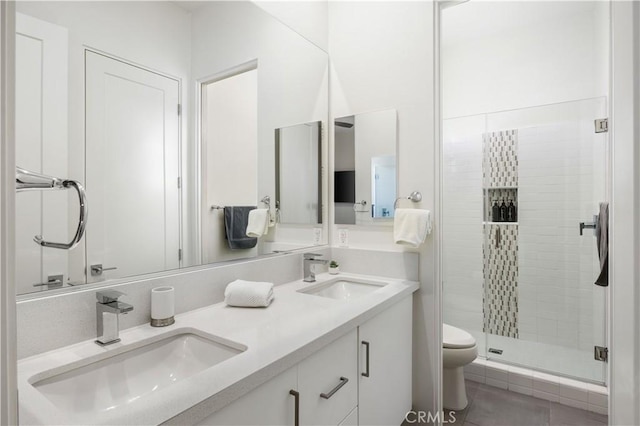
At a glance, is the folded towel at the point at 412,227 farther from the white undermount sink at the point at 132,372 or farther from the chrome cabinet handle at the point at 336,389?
the white undermount sink at the point at 132,372

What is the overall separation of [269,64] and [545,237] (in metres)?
2.36

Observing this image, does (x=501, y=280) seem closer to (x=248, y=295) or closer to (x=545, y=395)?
(x=545, y=395)

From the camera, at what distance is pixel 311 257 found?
6.11 feet

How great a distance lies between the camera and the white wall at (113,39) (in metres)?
0.99

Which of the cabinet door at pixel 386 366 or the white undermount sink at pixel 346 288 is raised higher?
the white undermount sink at pixel 346 288

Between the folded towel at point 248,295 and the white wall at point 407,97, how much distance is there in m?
0.86

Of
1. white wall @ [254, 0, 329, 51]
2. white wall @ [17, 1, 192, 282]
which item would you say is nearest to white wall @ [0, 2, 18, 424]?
white wall @ [17, 1, 192, 282]

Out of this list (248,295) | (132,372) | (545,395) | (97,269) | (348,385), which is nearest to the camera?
(132,372)

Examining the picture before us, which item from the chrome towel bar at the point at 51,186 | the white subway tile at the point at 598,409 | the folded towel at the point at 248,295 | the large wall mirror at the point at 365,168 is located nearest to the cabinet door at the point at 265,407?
the folded towel at the point at 248,295

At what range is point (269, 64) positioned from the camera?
179 cm

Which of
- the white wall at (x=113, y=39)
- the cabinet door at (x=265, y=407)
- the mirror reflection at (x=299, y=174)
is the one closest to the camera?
the cabinet door at (x=265, y=407)

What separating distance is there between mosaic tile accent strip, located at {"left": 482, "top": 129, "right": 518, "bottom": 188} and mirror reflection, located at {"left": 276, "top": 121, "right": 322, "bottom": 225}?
156 cm

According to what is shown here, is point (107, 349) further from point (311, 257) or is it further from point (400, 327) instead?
point (400, 327)

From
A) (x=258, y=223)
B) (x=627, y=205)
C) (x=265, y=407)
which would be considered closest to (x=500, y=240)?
(x=258, y=223)
